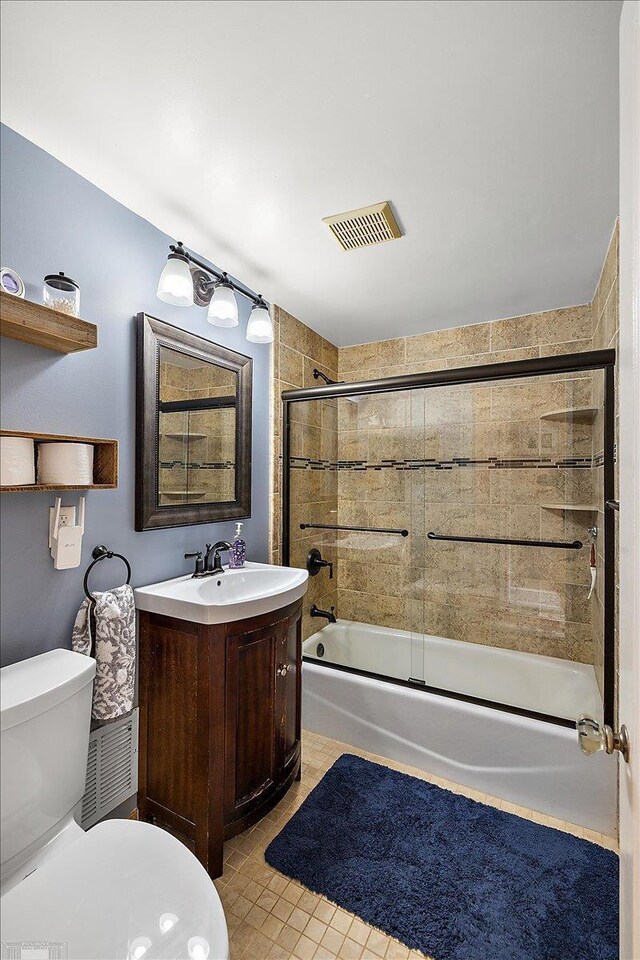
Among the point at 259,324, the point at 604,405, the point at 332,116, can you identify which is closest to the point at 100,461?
the point at 259,324

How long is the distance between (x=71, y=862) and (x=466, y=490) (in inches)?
81.5

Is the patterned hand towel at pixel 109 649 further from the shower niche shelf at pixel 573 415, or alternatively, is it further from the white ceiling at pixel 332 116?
the shower niche shelf at pixel 573 415

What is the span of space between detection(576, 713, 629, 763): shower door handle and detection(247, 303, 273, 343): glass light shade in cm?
182

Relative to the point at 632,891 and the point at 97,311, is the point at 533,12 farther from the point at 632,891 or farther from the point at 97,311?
the point at 632,891

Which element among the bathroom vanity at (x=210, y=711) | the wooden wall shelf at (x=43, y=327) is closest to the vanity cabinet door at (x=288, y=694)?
the bathroom vanity at (x=210, y=711)

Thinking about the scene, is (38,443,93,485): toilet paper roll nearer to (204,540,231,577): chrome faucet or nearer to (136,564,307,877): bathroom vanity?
(136,564,307,877): bathroom vanity

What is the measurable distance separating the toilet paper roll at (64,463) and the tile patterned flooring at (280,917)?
1387 millimetres

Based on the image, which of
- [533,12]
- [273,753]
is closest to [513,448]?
[533,12]

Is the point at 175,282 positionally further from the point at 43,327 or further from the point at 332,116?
the point at 332,116

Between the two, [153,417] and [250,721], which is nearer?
[250,721]

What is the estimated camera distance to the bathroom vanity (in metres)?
1.41

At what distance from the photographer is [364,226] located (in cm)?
165

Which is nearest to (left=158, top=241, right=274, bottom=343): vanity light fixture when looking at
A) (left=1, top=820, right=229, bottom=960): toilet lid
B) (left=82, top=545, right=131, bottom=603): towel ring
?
(left=82, top=545, right=131, bottom=603): towel ring

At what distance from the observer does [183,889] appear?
0.94 meters
